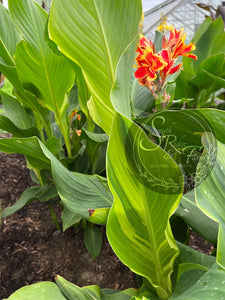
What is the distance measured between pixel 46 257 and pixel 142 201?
0.72 metres

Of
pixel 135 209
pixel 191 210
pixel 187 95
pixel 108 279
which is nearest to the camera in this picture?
pixel 135 209

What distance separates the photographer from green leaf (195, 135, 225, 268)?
51 centimetres

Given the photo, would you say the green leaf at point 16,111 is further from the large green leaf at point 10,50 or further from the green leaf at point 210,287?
the green leaf at point 210,287

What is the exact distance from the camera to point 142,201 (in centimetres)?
56

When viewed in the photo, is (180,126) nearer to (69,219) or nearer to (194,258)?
(194,258)

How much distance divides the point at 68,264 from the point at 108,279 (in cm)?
16

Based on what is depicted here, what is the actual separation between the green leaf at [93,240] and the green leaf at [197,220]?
0.45 m

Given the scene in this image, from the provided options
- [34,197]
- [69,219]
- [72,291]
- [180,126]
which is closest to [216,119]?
[180,126]

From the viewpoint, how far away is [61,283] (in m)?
0.60

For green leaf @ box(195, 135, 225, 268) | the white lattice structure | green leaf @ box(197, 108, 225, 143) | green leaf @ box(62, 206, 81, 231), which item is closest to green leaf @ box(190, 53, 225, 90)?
green leaf @ box(197, 108, 225, 143)

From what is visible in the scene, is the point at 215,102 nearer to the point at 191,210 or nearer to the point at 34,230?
the point at 191,210

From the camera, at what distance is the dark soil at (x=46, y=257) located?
1.05m

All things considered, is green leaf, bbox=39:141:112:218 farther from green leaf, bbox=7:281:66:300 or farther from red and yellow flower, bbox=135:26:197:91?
red and yellow flower, bbox=135:26:197:91

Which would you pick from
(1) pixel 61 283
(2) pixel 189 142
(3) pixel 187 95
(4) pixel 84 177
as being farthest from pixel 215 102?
(1) pixel 61 283
